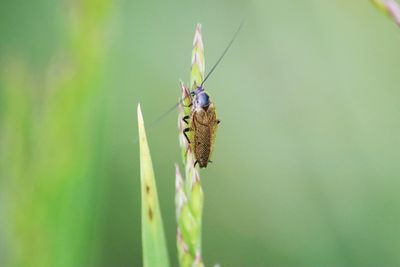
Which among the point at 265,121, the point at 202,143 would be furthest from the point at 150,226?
the point at 265,121

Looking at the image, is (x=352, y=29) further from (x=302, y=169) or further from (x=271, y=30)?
(x=302, y=169)

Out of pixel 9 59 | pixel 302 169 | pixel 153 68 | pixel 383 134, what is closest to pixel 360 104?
pixel 383 134

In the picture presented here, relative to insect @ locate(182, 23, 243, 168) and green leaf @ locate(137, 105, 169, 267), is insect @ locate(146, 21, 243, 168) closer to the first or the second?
insect @ locate(182, 23, 243, 168)

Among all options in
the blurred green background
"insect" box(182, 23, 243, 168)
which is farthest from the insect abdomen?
the blurred green background

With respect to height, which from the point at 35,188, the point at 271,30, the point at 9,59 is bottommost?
the point at 35,188

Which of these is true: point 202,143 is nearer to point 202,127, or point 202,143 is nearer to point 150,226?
point 202,127

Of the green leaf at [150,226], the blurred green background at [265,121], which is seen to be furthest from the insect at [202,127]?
the green leaf at [150,226]
